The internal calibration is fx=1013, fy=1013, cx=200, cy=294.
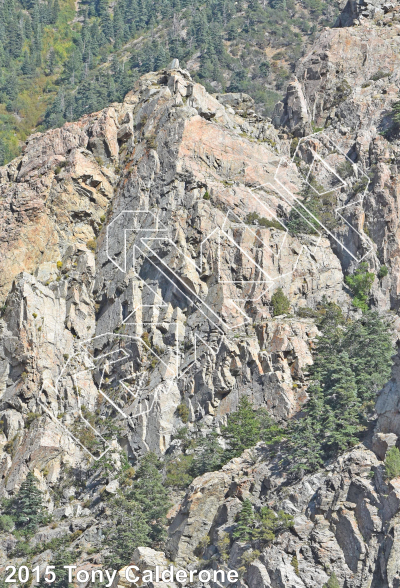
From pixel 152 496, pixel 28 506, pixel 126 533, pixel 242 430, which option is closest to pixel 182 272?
pixel 242 430

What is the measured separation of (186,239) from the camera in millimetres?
84250

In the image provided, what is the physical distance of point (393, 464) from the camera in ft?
182

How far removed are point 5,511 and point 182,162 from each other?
33062mm

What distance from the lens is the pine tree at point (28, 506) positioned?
74500 mm

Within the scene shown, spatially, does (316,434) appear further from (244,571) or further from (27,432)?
(27,432)

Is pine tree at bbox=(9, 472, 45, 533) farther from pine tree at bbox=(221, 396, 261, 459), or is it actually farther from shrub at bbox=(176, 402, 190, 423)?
pine tree at bbox=(221, 396, 261, 459)

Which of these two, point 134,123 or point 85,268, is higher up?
point 134,123

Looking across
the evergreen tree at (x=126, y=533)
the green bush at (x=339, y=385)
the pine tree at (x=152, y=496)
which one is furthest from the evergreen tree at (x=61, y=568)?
the green bush at (x=339, y=385)

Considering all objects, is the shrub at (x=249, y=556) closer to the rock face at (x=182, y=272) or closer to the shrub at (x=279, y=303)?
the rock face at (x=182, y=272)

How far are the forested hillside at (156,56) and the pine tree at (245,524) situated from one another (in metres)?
94.5

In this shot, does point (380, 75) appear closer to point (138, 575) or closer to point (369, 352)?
point (369, 352)

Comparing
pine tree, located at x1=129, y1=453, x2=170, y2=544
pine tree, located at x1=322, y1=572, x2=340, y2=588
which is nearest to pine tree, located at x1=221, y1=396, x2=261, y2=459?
pine tree, located at x1=129, y1=453, x2=170, y2=544

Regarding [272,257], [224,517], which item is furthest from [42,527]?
[272,257]

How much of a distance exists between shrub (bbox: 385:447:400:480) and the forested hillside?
9927 cm
